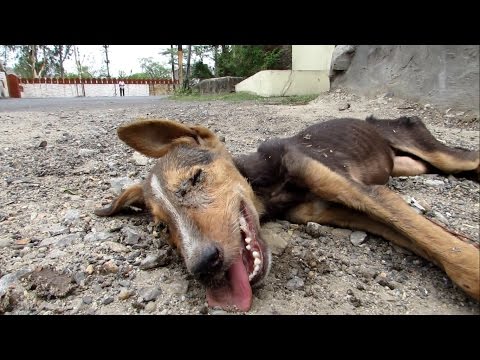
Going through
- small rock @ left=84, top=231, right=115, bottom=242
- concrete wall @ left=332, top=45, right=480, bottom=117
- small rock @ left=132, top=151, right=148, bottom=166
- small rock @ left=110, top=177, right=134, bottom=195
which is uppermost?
concrete wall @ left=332, top=45, right=480, bottom=117

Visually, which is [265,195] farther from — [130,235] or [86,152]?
[86,152]

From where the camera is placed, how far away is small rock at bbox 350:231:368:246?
3600mm

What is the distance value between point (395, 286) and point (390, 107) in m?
3.84

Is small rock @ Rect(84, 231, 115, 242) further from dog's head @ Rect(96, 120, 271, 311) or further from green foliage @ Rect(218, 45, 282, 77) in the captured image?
green foliage @ Rect(218, 45, 282, 77)

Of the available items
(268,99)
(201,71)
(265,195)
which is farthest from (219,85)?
(265,195)

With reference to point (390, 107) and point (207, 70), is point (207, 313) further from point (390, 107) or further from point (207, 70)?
point (207, 70)

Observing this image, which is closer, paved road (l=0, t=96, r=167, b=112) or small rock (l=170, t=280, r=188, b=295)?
small rock (l=170, t=280, r=188, b=295)

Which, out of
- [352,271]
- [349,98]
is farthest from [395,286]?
[349,98]

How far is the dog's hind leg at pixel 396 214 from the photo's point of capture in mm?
2686

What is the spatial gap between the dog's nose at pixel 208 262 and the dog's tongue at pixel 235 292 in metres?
0.18

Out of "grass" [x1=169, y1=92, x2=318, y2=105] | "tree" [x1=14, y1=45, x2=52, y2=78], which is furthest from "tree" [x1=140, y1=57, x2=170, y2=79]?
"grass" [x1=169, y1=92, x2=318, y2=105]

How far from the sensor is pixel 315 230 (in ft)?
12.6

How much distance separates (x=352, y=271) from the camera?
3141 millimetres

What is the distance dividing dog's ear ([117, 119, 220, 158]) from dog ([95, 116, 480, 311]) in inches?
0.4
